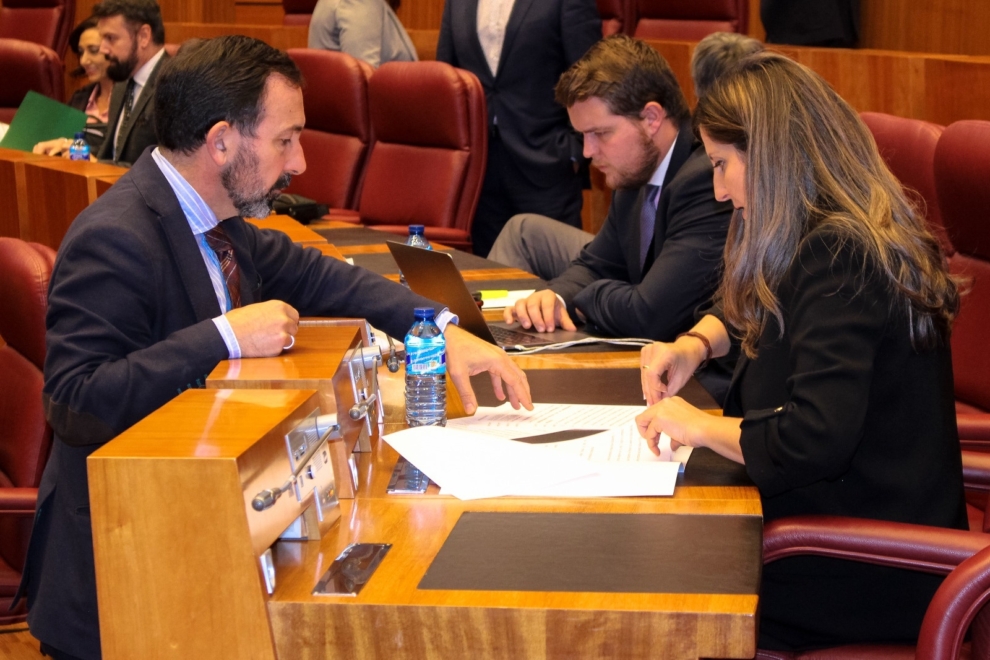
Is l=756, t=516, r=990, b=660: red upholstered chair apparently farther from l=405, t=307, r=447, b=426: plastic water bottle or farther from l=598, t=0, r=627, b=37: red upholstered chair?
l=598, t=0, r=627, b=37: red upholstered chair

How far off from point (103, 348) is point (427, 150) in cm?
308

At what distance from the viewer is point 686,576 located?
1257 millimetres

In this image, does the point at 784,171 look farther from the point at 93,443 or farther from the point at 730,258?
the point at 93,443

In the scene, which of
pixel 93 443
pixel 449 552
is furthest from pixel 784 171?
pixel 93 443

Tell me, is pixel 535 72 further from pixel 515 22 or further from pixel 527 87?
pixel 515 22

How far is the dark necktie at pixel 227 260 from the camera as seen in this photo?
1877mm

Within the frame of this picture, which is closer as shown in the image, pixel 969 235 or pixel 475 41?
pixel 969 235

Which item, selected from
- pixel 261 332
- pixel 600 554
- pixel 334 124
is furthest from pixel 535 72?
pixel 600 554

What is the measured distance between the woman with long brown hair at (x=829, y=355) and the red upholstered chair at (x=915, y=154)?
90 cm

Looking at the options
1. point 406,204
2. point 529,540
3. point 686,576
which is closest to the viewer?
point 686,576

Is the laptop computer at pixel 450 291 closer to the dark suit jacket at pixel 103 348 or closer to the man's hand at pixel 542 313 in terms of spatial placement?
the man's hand at pixel 542 313

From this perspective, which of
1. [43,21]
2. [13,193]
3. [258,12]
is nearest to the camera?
[13,193]

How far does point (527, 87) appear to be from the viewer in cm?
477

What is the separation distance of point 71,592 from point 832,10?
4013 mm
